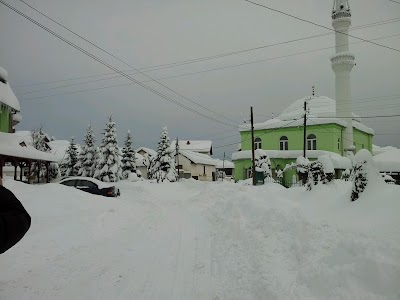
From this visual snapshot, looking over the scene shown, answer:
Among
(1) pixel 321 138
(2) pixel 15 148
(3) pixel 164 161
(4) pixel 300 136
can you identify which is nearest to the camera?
(1) pixel 321 138

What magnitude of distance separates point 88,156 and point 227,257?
37.4 metres

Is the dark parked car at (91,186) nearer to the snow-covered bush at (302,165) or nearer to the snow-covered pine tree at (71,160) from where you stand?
the snow-covered bush at (302,165)

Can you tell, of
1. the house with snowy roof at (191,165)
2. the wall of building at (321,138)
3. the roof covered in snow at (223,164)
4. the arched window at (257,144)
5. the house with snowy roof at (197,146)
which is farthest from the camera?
the house with snowy roof at (197,146)

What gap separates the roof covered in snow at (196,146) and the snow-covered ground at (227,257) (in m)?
57.9

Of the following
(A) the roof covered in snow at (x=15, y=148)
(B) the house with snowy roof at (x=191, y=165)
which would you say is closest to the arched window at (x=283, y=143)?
(A) the roof covered in snow at (x=15, y=148)

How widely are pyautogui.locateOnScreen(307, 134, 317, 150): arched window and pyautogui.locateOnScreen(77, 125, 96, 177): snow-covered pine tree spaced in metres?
30.7

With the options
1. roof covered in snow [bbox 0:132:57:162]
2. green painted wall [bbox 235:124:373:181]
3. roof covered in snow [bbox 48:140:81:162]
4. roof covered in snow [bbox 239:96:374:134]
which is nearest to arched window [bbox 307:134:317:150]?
green painted wall [bbox 235:124:373:181]

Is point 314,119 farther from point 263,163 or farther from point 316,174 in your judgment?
point 316,174

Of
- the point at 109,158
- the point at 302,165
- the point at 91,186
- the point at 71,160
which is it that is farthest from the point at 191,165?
the point at 302,165

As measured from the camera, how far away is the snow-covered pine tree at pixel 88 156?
39.9 metres

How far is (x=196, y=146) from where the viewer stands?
68375 mm

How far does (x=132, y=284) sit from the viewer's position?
4.81 m

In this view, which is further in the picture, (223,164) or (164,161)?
(223,164)

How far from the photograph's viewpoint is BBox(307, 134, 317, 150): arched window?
628 inches
